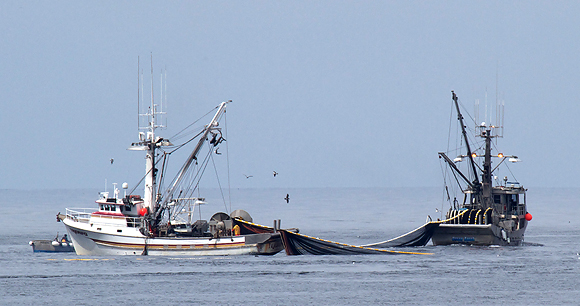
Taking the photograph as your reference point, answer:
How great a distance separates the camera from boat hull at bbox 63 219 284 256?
2403 inches

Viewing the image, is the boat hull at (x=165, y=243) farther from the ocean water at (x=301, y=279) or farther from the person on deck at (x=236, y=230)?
the person on deck at (x=236, y=230)

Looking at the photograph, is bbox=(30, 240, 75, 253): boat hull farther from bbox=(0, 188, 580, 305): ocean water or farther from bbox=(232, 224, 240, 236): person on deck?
bbox=(232, 224, 240, 236): person on deck

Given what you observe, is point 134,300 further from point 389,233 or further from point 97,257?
point 389,233

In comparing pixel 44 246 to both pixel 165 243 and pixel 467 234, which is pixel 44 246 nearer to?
pixel 165 243

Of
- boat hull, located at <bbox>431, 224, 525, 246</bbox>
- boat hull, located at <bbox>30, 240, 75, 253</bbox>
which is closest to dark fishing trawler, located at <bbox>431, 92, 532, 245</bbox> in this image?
boat hull, located at <bbox>431, 224, 525, 246</bbox>

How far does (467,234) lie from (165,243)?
90.7 ft

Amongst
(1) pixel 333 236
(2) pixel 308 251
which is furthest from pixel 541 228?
(2) pixel 308 251

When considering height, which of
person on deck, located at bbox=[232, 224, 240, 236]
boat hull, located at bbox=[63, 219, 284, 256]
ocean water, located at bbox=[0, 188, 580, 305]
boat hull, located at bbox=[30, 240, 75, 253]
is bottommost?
ocean water, located at bbox=[0, 188, 580, 305]

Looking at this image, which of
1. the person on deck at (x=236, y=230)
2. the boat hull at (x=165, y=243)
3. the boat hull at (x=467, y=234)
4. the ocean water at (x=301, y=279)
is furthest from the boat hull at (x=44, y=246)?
the boat hull at (x=467, y=234)

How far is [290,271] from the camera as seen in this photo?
186ft

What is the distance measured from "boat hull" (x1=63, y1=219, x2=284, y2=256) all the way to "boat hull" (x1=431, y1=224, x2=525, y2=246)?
1671cm

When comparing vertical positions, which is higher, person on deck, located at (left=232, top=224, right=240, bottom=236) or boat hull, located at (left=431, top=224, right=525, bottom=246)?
person on deck, located at (left=232, top=224, right=240, bottom=236)

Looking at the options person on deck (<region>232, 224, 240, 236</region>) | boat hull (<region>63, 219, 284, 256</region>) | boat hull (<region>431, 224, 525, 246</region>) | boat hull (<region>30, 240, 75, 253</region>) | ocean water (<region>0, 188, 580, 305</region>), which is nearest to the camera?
ocean water (<region>0, 188, 580, 305</region>)

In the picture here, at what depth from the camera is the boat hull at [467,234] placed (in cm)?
6938
